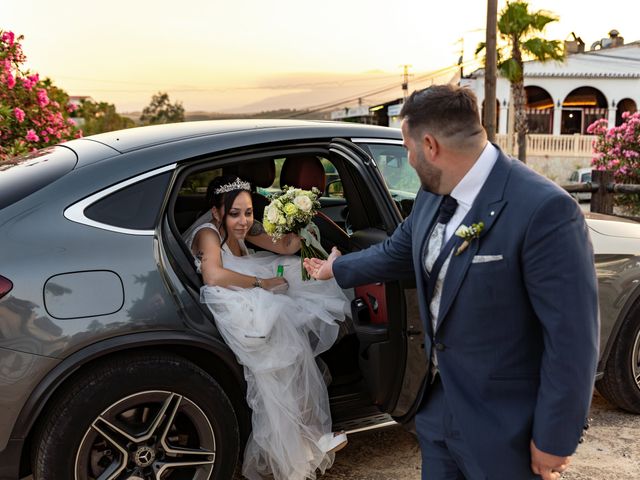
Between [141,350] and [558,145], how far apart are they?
3063 centimetres

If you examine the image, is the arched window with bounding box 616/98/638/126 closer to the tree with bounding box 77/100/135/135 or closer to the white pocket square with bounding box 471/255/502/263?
the tree with bounding box 77/100/135/135

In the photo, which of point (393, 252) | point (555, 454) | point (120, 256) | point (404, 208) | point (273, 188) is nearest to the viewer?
point (555, 454)

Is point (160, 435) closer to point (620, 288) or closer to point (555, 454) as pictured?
point (555, 454)

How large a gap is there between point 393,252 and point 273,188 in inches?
87.1

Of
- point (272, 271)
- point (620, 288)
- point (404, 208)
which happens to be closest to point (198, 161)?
point (272, 271)

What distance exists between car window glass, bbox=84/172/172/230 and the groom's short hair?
1.35m

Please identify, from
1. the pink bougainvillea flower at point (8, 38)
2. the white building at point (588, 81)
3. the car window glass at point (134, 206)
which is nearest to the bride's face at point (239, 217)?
the car window glass at point (134, 206)

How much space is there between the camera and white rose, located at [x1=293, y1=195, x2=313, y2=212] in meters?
3.28

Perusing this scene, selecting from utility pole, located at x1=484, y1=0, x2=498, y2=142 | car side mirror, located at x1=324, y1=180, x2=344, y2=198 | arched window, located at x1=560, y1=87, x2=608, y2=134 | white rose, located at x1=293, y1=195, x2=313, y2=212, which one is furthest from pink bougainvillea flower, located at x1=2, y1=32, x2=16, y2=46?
arched window, located at x1=560, y1=87, x2=608, y2=134

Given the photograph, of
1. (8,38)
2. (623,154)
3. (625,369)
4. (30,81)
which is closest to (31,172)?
(625,369)

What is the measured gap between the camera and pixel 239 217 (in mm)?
3689

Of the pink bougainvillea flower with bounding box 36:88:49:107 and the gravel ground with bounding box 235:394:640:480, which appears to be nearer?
the gravel ground with bounding box 235:394:640:480

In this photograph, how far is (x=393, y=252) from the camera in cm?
246

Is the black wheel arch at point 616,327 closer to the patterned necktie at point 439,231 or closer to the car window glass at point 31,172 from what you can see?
the patterned necktie at point 439,231
